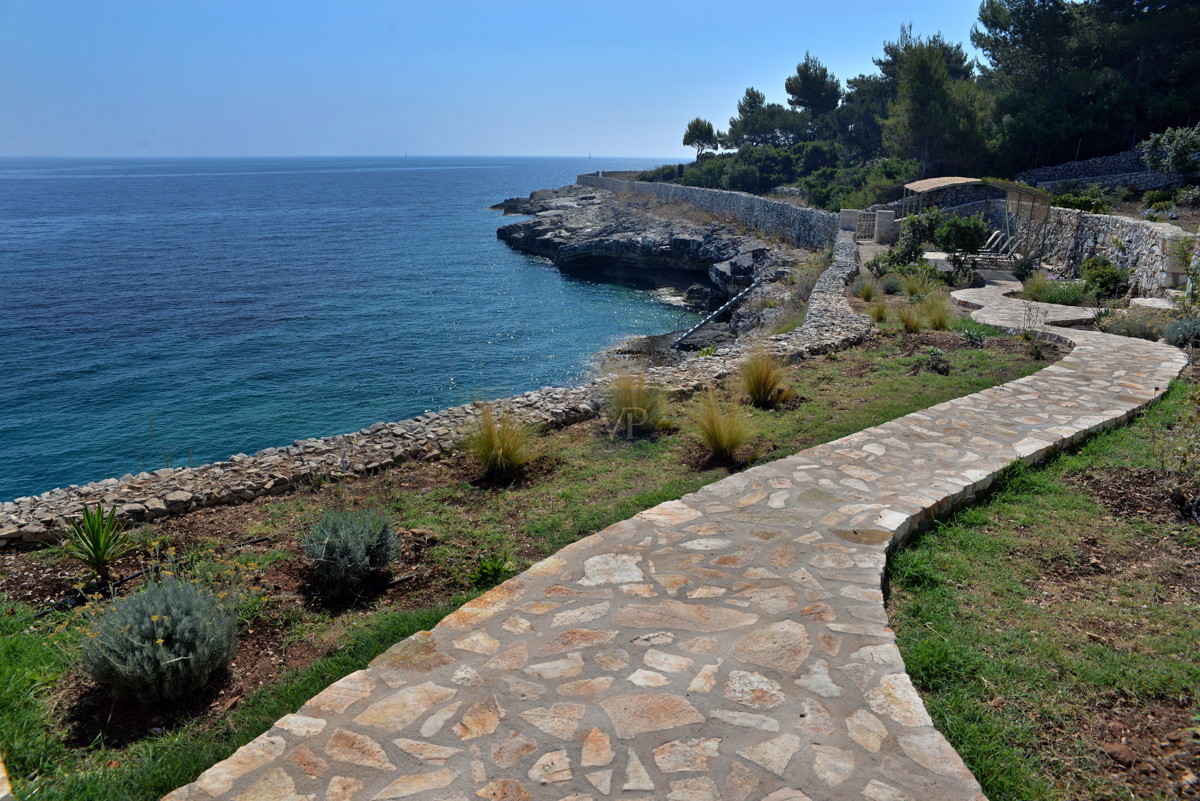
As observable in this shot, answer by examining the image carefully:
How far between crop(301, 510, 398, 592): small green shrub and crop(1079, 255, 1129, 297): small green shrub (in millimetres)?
13850

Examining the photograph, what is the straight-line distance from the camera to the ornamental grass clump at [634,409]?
7.46 meters

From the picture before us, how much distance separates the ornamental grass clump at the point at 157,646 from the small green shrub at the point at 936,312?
36.7ft

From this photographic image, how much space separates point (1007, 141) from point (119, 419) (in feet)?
120

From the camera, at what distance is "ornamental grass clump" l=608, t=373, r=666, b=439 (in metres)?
7.46

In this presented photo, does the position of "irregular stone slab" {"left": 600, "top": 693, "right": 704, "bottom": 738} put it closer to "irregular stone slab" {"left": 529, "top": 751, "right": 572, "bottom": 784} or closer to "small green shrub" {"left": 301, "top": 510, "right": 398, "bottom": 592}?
"irregular stone slab" {"left": 529, "top": 751, "right": 572, "bottom": 784}

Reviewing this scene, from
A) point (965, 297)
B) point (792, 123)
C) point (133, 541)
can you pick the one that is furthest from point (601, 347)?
point (792, 123)

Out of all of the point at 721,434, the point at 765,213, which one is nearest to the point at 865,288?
the point at 721,434

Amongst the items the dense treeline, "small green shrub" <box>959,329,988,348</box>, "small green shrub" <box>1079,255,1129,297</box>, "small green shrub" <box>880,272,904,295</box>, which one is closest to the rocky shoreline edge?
"small green shrub" <box>959,329,988,348</box>

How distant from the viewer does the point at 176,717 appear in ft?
11.2

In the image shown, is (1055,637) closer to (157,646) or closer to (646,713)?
(646,713)

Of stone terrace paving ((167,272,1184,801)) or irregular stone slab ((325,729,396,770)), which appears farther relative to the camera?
Answer: irregular stone slab ((325,729,396,770))

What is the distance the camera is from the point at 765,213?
113ft

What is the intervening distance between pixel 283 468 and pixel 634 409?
3729 millimetres

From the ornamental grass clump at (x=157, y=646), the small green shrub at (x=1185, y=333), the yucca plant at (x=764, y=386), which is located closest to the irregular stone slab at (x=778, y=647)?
the ornamental grass clump at (x=157, y=646)
